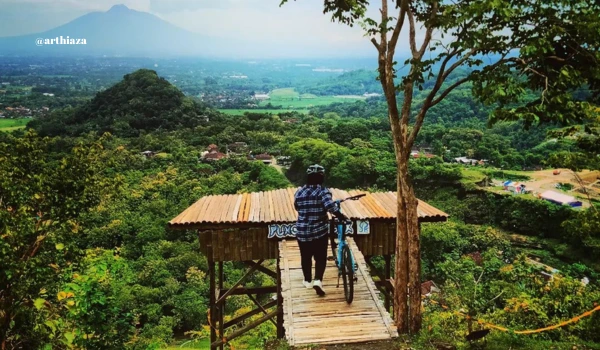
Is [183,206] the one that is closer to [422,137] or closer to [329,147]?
[329,147]

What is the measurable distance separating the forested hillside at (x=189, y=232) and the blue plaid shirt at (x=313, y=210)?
1868 mm

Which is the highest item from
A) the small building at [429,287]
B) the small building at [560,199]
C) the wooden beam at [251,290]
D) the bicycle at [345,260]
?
the bicycle at [345,260]

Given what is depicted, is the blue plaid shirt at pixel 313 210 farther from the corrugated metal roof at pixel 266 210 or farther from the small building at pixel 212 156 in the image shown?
the small building at pixel 212 156

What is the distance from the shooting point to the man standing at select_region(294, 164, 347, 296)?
5855 millimetres

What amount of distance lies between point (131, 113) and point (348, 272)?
241ft

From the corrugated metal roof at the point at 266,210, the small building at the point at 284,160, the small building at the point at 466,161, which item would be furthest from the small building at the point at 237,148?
the corrugated metal roof at the point at 266,210

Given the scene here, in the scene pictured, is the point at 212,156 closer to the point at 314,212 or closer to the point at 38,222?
the point at 38,222

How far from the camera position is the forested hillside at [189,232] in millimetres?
6102

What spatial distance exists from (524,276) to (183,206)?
105 feet

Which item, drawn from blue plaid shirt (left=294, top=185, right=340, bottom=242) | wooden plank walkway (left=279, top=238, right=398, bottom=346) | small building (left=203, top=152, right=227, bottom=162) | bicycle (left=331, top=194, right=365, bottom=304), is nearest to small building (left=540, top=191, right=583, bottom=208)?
small building (left=203, top=152, right=227, bottom=162)

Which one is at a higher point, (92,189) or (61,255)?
(92,189)

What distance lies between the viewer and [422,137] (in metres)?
71.9

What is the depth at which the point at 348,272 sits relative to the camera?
20.0ft

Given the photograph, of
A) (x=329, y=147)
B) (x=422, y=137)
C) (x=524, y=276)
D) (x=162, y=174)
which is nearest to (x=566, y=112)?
(x=524, y=276)
